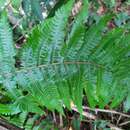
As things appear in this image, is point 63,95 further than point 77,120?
No


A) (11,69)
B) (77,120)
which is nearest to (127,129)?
(77,120)

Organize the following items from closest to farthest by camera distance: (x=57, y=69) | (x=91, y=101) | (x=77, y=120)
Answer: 1. (x=57, y=69)
2. (x=91, y=101)
3. (x=77, y=120)

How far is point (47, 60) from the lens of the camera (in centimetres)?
107

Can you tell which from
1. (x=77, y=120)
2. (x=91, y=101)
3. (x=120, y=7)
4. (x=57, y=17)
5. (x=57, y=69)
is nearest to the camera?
(x=57, y=17)

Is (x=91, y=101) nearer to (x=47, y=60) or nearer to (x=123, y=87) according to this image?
(x=123, y=87)

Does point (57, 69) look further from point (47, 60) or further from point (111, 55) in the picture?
point (111, 55)

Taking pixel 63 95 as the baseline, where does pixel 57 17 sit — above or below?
above

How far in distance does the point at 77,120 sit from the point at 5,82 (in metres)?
1.13

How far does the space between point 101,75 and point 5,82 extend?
1.06 ft

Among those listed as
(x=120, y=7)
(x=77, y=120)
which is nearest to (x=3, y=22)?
(x=77, y=120)

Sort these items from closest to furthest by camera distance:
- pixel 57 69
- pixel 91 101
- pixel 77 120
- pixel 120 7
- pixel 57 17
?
pixel 57 17 → pixel 57 69 → pixel 91 101 → pixel 77 120 → pixel 120 7

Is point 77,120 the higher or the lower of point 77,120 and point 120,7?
the lower

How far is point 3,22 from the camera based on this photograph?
3.26ft

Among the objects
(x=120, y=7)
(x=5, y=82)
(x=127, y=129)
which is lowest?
(x=127, y=129)
